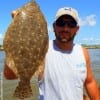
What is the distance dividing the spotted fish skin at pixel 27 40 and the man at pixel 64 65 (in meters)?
0.85

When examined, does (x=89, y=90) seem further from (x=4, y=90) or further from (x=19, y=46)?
(x=4, y=90)

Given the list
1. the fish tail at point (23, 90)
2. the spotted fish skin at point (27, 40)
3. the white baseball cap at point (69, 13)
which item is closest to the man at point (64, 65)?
the white baseball cap at point (69, 13)

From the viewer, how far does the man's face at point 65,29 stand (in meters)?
4.40

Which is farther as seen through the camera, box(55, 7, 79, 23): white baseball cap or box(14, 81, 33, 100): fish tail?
box(55, 7, 79, 23): white baseball cap

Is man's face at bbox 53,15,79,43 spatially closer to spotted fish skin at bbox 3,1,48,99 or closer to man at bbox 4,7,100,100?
man at bbox 4,7,100,100

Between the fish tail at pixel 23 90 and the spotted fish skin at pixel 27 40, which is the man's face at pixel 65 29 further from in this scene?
the fish tail at pixel 23 90

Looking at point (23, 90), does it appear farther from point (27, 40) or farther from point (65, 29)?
point (65, 29)

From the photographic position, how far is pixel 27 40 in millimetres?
3502

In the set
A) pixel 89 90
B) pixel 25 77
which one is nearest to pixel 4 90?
pixel 89 90

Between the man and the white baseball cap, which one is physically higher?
the white baseball cap

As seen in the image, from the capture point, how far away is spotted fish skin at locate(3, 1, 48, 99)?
3492 millimetres

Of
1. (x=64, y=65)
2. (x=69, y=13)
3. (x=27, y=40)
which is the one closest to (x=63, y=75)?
(x=64, y=65)

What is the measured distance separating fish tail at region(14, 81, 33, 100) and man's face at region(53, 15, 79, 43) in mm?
957

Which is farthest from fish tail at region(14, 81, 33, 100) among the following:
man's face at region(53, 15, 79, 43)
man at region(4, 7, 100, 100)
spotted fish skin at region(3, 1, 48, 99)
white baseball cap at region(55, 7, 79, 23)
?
white baseball cap at region(55, 7, 79, 23)
